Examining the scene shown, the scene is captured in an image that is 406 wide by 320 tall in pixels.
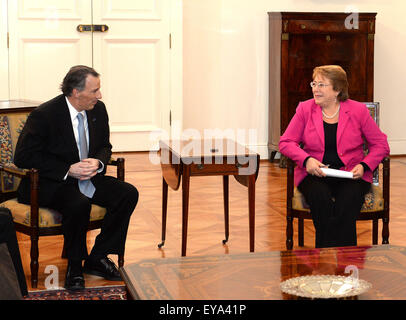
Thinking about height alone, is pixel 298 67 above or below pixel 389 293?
above

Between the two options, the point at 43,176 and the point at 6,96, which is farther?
the point at 6,96

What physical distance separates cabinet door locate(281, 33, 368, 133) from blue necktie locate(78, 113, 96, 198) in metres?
3.74

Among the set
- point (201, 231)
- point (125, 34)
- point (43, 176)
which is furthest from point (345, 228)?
point (125, 34)

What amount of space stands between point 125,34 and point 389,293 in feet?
19.6

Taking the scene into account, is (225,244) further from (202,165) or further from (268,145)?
(268,145)

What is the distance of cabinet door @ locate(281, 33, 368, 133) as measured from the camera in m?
7.83

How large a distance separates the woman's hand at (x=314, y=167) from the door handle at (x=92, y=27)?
4.28 metres

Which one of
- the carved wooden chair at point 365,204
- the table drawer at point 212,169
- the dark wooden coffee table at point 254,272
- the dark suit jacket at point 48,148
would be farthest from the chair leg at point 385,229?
the dark suit jacket at point 48,148

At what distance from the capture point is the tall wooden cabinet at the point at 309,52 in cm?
778

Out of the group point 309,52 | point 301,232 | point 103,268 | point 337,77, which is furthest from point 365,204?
point 309,52

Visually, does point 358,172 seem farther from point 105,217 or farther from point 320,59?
point 320,59

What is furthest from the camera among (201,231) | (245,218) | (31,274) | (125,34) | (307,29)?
(125,34)

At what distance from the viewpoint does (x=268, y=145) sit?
27.3 feet
